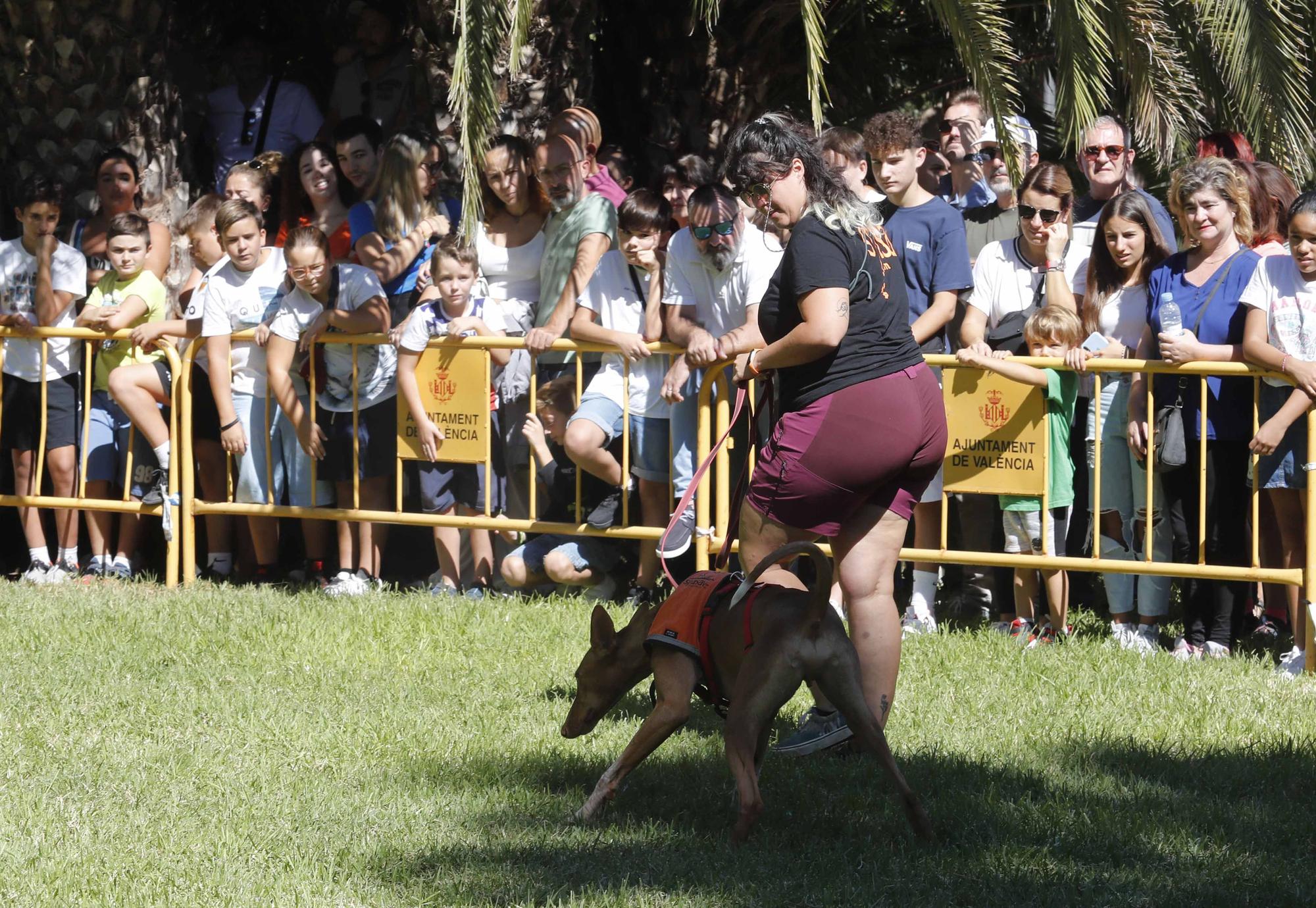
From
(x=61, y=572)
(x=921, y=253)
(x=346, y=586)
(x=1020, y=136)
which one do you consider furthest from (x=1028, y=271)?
(x=61, y=572)

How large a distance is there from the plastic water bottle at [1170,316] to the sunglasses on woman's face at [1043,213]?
651 millimetres

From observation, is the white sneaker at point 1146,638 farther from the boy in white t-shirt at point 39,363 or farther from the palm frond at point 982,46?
the boy in white t-shirt at point 39,363

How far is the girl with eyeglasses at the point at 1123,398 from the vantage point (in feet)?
22.8

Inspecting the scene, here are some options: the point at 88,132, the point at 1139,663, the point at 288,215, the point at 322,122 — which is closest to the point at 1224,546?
the point at 1139,663

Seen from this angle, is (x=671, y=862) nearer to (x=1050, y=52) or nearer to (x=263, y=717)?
(x=263, y=717)

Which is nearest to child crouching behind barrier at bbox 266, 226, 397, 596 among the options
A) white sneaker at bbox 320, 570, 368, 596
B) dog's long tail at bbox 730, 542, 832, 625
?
white sneaker at bbox 320, 570, 368, 596

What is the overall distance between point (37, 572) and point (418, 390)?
2604 millimetres

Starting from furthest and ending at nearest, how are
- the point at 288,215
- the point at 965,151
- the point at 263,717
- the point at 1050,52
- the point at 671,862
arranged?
the point at 1050,52 < the point at 288,215 < the point at 965,151 < the point at 263,717 < the point at 671,862

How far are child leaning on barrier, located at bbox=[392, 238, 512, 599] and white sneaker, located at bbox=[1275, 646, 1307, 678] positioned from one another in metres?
3.78

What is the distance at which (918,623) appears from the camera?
7.18 m

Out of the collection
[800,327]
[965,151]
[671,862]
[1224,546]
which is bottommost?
[671,862]

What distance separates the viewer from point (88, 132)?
9.30 metres

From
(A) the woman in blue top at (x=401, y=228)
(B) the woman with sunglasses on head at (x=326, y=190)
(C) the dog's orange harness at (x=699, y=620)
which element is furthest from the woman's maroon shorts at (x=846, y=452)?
(B) the woman with sunglasses on head at (x=326, y=190)

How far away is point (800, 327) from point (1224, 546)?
10.2 ft
